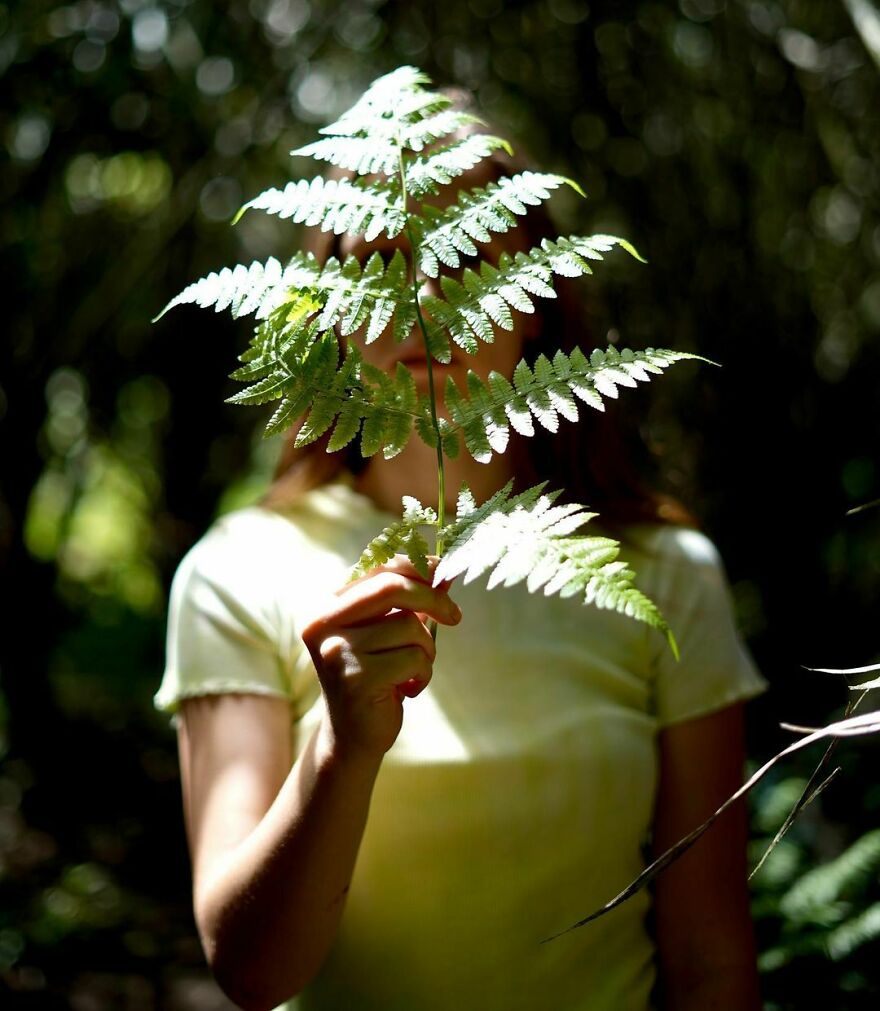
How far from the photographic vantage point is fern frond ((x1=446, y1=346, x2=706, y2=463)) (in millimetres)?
608

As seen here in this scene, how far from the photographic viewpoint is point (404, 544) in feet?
2.10

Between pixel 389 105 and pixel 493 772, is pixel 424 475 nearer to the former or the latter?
pixel 493 772

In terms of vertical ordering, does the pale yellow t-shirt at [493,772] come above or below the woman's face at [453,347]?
below

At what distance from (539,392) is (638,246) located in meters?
1.65

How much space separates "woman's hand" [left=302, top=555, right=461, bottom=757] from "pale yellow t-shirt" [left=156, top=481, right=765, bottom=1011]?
1.03 feet

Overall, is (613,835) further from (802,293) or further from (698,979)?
(802,293)

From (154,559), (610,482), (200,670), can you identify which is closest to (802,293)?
(610,482)

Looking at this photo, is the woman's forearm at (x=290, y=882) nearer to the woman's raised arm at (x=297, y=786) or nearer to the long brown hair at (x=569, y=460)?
the woman's raised arm at (x=297, y=786)

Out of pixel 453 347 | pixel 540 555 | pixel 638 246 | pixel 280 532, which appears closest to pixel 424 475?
pixel 280 532

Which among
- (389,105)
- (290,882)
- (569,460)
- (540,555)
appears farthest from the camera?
(569,460)

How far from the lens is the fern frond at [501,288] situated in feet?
2.05

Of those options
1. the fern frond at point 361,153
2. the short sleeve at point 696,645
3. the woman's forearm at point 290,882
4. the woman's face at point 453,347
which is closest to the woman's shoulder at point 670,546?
the short sleeve at point 696,645

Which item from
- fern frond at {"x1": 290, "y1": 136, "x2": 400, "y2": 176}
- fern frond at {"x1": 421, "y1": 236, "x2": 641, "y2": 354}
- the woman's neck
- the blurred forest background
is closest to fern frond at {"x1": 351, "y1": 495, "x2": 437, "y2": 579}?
fern frond at {"x1": 421, "y1": 236, "x2": 641, "y2": 354}

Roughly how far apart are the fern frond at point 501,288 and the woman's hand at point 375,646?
166mm
